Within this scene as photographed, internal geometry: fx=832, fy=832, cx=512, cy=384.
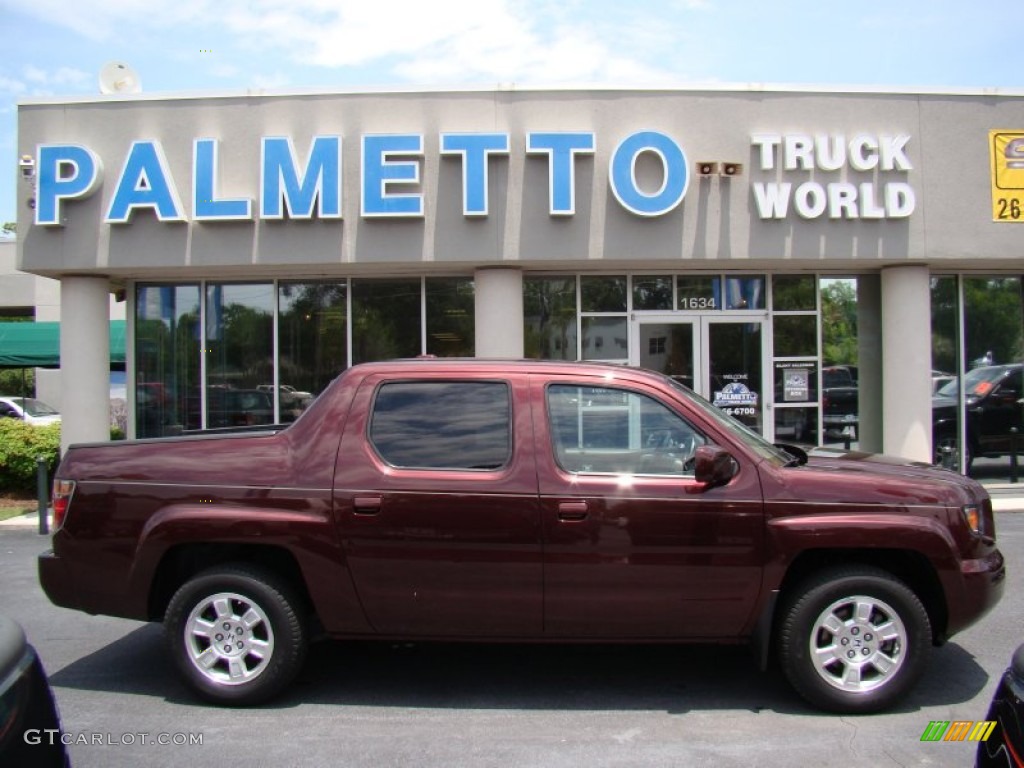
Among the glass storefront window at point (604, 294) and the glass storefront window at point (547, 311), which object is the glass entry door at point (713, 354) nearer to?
the glass storefront window at point (604, 294)

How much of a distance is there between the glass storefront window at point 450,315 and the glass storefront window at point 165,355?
362 centimetres

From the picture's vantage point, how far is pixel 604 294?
12.5 meters

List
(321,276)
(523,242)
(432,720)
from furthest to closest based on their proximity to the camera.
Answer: (321,276), (523,242), (432,720)

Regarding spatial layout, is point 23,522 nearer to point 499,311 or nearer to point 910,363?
point 499,311

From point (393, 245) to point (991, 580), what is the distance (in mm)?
8701

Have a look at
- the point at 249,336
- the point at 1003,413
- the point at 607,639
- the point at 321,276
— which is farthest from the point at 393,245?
the point at 1003,413

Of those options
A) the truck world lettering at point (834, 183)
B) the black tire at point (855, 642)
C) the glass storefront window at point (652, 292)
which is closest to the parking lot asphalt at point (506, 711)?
the black tire at point (855, 642)

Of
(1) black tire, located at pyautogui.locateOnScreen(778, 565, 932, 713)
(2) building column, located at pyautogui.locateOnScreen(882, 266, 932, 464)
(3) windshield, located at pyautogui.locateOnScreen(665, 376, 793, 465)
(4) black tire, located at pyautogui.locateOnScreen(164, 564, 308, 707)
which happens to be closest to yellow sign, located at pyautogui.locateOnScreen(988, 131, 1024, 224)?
(2) building column, located at pyautogui.locateOnScreen(882, 266, 932, 464)

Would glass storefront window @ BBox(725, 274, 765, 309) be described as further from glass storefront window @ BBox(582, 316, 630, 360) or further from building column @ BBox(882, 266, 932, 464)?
building column @ BBox(882, 266, 932, 464)

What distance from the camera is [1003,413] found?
12.9 meters

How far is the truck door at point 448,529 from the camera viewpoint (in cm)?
441

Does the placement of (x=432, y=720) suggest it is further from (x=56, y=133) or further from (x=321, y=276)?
(x=56, y=133)

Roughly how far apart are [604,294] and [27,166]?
8.42 metres

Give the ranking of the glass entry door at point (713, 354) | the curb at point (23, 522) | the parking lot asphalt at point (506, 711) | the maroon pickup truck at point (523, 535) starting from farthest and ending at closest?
1. the glass entry door at point (713, 354)
2. the curb at point (23, 522)
3. the maroon pickup truck at point (523, 535)
4. the parking lot asphalt at point (506, 711)
